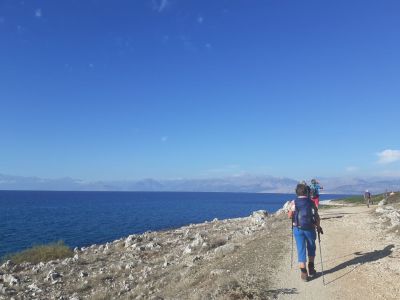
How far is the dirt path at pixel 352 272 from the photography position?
40.9 ft

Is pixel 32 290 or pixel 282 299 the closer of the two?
pixel 282 299

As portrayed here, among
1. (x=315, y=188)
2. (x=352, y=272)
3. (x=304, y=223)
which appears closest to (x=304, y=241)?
(x=304, y=223)

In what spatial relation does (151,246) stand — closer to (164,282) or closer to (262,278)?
(164,282)

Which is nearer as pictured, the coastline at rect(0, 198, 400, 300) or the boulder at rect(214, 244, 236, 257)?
the coastline at rect(0, 198, 400, 300)

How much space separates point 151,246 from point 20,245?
27.1 m

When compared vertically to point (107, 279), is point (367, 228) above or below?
above

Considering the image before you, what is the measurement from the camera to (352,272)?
1465 cm

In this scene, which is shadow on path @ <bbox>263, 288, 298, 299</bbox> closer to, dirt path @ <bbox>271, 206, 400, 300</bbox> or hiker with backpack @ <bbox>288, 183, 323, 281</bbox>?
dirt path @ <bbox>271, 206, 400, 300</bbox>

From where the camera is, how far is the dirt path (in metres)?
12.5

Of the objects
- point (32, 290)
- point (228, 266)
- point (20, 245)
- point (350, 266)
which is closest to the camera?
point (350, 266)

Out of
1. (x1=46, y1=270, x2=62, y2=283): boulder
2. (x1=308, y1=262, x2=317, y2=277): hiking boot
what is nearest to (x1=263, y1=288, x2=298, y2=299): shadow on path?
(x1=308, y1=262, x2=317, y2=277): hiking boot

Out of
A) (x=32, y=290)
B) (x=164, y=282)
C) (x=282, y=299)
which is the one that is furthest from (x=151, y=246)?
(x=282, y=299)

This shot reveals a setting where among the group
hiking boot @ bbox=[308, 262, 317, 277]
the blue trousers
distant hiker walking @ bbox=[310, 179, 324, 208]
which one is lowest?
hiking boot @ bbox=[308, 262, 317, 277]

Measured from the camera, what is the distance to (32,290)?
66.8 ft
